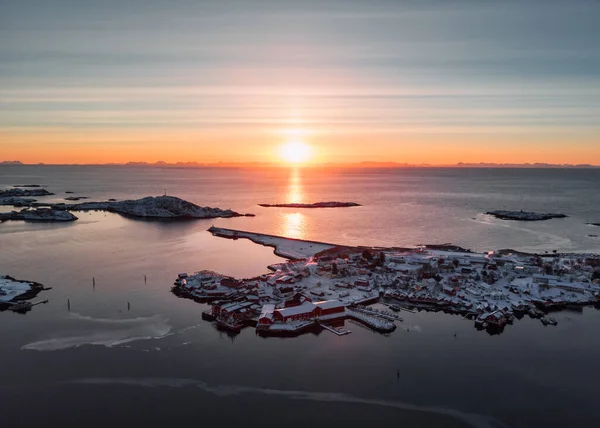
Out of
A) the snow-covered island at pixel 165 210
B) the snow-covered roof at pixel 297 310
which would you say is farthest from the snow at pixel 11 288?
the snow-covered island at pixel 165 210

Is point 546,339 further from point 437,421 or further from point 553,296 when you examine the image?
point 437,421

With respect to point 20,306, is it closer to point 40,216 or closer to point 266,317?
point 266,317

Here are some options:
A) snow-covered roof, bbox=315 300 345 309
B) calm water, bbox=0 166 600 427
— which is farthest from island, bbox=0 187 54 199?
snow-covered roof, bbox=315 300 345 309

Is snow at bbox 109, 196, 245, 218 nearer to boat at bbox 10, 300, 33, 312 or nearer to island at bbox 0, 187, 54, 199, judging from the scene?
island at bbox 0, 187, 54, 199

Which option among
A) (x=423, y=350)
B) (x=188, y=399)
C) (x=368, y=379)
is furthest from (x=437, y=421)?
(x=188, y=399)

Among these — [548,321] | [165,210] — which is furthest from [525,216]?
[165,210]

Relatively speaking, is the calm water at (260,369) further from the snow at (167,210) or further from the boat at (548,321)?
the snow at (167,210)
